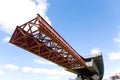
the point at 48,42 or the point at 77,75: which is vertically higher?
the point at 48,42

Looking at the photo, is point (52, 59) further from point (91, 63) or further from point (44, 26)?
point (44, 26)

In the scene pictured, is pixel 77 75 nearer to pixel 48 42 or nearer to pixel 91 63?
pixel 91 63

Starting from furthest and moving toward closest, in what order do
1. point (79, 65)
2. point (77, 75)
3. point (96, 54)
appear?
point (77, 75) → point (96, 54) → point (79, 65)

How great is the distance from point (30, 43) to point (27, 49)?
942 millimetres

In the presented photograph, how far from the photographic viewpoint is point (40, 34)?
18.5m

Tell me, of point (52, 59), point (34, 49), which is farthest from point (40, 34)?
point (52, 59)

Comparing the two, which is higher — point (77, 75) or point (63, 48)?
point (63, 48)

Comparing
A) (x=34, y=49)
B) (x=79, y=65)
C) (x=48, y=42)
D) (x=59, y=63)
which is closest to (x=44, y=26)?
(x=48, y=42)

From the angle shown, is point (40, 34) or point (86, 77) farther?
point (86, 77)

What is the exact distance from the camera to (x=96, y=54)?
115 feet

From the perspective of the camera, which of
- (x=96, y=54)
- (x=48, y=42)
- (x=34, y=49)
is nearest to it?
(x=48, y=42)

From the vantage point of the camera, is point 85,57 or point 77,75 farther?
point 77,75

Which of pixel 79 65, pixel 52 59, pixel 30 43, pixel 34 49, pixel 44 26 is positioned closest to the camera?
pixel 44 26

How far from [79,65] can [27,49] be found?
42.6 ft
